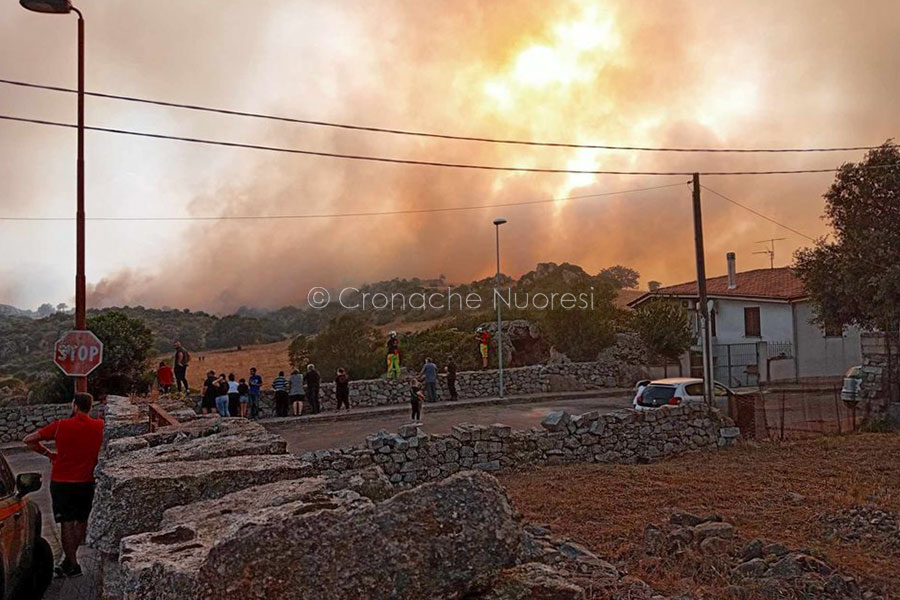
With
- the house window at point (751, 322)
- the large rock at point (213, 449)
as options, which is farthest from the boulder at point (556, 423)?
the house window at point (751, 322)

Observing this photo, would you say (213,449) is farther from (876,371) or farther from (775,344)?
(775,344)

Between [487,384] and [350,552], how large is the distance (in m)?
27.1

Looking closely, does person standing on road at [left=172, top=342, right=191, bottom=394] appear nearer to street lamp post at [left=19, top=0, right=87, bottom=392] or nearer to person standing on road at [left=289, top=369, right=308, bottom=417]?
person standing on road at [left=289, top=369, right=308, bottom=417]

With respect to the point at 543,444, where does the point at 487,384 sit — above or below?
above

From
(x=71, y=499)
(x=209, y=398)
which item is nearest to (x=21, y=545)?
(x=71, y=499)

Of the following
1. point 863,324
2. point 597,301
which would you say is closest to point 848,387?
point 863,324

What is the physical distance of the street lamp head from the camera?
12172 mm

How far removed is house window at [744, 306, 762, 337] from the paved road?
38.5ft

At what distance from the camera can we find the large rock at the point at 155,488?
4367 millimetres

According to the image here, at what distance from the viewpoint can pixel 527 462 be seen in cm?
1323

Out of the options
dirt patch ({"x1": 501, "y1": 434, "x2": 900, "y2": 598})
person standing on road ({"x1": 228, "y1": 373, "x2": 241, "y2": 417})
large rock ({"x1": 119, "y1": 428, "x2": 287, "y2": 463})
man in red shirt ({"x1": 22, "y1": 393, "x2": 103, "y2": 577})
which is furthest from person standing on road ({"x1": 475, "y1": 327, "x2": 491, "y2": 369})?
large rock ({"x1": 119, "y1": 428, "x2": 287, "y2": 463})

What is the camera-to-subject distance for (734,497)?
391 inches

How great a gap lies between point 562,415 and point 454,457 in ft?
8.53

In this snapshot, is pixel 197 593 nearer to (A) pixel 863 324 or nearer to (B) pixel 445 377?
(A) pixel 863 324
